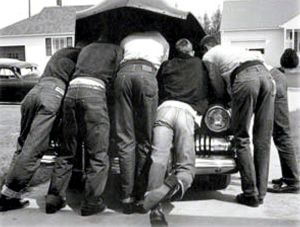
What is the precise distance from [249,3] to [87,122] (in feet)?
115

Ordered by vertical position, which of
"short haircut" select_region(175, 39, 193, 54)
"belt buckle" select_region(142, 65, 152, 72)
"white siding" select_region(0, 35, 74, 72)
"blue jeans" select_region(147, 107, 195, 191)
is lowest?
"blue jeans" select_region(147, 107, 195, 191)

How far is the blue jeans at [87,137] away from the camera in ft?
16.0

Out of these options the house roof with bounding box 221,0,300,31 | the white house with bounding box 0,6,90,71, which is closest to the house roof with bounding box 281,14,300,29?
the house roof with bounding box 221,0,300,31

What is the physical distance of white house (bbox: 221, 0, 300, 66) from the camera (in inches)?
1373

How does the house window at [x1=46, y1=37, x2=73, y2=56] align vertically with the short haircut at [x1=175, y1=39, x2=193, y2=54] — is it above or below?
above

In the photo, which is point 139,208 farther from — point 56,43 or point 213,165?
point 56,43

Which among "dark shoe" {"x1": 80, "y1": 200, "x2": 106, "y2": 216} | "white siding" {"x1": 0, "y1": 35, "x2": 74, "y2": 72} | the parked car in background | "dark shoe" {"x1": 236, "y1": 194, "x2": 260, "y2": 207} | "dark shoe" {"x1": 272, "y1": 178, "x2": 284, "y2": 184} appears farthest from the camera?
"white siding" {"x1": 0, "y1": 35, "x2": 74, "y2": 72}

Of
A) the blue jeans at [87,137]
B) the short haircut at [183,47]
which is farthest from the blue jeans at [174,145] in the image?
the short haircut at [183,47]

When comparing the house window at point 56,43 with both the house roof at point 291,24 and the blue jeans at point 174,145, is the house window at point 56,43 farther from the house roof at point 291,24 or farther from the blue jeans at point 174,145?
the blue jeans at point 174,145

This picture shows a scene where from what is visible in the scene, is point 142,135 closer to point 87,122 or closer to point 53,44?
point 87,122

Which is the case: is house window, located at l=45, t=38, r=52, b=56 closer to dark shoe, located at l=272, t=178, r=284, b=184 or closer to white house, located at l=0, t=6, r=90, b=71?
white house, located at l=0, t=6, r=90, b=71

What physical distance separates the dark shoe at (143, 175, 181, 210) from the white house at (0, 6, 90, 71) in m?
33.2

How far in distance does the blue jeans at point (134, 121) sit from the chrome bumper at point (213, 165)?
548mm

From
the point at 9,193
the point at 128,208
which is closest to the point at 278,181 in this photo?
the point at 128,208
